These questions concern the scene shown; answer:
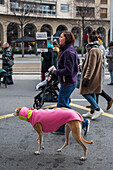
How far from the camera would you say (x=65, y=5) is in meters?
51.8

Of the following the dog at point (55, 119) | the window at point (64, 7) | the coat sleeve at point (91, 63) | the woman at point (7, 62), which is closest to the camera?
the dog at point (55, 119)

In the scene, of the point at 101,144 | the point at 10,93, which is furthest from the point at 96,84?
the point at 10,93

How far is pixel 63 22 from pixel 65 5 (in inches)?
129

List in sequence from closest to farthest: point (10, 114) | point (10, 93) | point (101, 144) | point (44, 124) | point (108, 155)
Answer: point (44, 124) → point (108, 155) → point (101, 144) → point (10, 114) → point (10, 93)

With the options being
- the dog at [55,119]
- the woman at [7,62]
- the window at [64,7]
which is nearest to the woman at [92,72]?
the dog at [55,119]

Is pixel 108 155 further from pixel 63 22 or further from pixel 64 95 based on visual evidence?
pixel 63 22

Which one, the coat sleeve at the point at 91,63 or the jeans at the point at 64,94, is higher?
the coat sleeve at the point at 91,63

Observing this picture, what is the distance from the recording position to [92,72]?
537 centimetres

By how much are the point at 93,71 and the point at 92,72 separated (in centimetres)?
5

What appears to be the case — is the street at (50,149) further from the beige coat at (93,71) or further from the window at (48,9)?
the window at (48,9)

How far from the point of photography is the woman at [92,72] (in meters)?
5.38

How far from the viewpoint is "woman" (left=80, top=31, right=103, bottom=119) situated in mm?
5375

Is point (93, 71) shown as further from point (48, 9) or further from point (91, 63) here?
point (48, 9)

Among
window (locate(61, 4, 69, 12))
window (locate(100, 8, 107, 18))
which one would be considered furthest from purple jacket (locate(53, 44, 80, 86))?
window (locate(100, 8, 107, 18))
